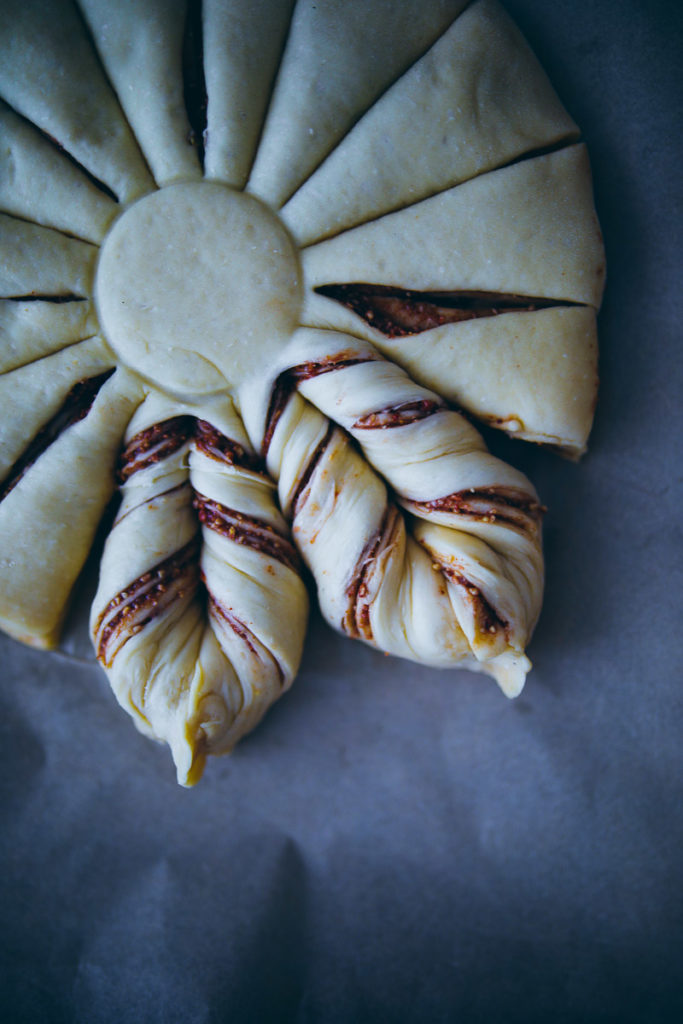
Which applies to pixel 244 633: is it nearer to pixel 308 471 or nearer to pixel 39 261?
pixel 308 471

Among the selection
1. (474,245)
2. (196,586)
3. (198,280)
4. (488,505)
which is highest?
(198,280)

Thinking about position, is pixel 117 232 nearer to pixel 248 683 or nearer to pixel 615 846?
pixel 248 683

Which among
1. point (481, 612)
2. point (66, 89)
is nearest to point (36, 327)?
point (66, 89)

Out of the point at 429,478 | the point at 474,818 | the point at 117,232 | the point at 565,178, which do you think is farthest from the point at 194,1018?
the point at 565,178

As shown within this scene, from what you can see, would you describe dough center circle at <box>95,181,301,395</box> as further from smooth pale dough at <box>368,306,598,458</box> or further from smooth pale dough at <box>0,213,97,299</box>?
smooth pale dough at <box>368,306,598,458</box>

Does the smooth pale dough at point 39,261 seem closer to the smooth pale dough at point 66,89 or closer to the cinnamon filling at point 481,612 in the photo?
the smooth pale dough at point 66,89

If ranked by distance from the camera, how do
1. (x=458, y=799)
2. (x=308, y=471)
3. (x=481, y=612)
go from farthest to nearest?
1. (x=458, y=799)
2. (x=308, y=471)
3. (x=481, y=612)

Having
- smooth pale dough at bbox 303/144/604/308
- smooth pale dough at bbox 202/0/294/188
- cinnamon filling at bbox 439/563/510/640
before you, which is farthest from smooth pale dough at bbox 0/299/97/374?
cinnamon filling at bbox 439/563/510/640
